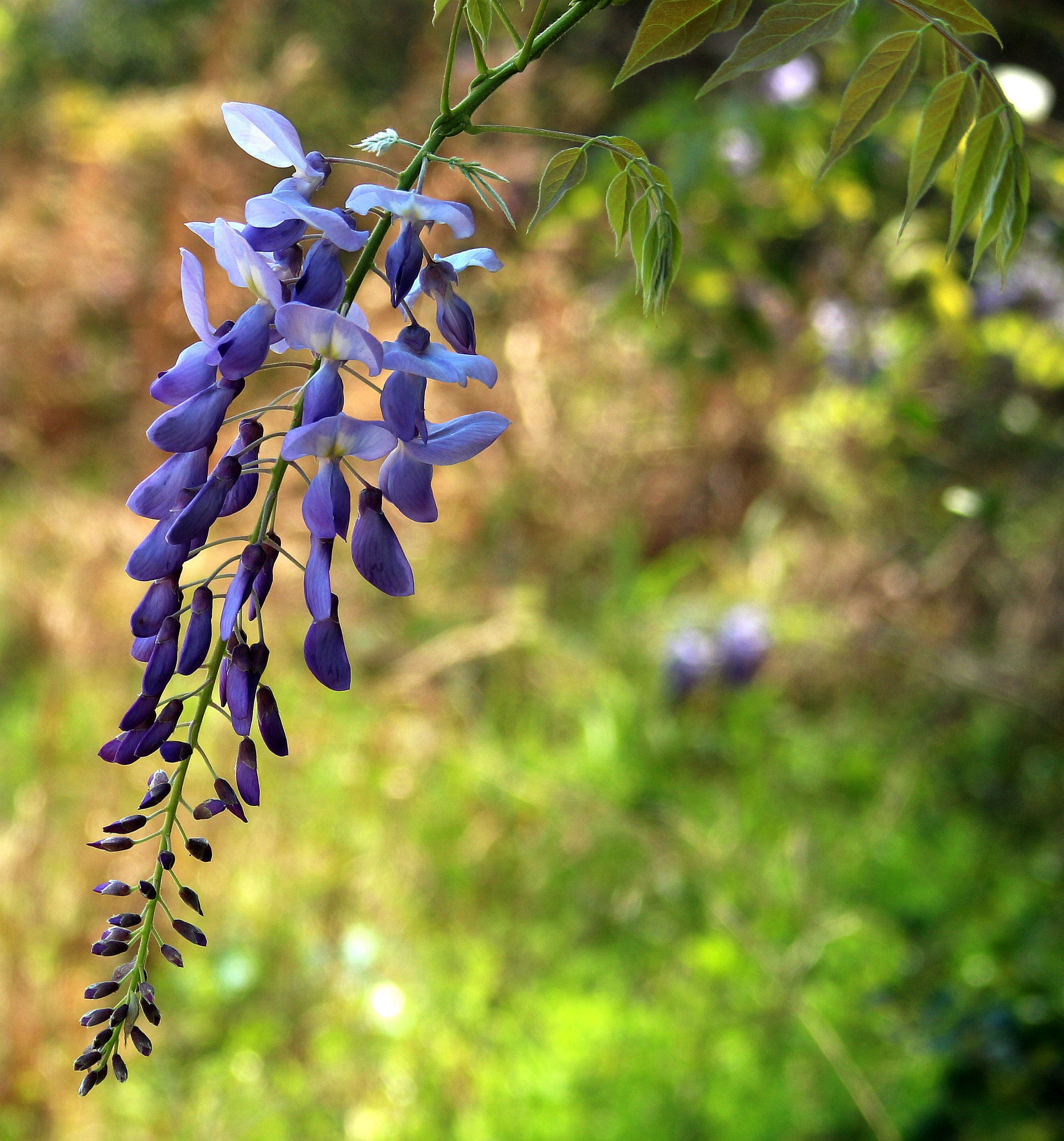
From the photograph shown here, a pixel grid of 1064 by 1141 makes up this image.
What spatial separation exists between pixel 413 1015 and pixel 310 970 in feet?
1.04

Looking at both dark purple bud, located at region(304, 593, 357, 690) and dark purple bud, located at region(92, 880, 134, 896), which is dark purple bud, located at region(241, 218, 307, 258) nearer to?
dark purple bud, located at region(304, 593, 357, 690)

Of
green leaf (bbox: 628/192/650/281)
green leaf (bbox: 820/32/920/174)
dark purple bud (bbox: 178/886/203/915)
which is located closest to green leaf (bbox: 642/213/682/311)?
green leaf (bbox: 628/192/650/281)

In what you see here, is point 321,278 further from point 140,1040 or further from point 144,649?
point 140,1040

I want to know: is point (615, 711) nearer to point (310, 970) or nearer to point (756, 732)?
point (756, 732)

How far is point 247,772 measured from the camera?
1.91 ft

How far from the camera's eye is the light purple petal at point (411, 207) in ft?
1.56

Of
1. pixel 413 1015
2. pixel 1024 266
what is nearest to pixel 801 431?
pixel 1024 266

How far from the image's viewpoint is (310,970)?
244cm

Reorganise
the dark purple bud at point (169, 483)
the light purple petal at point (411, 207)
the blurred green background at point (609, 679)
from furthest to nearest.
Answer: the blurred green background at point (609, 679) → the dark purple bud at point (169, 483) → the light purple petal at point (411, 207)

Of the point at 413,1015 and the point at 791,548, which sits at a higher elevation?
the point at 791,548

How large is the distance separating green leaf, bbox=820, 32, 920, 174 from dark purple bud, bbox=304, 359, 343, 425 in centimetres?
33

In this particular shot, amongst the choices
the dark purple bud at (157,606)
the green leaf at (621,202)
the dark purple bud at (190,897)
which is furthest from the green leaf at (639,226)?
the dark purple bud at (190,897)

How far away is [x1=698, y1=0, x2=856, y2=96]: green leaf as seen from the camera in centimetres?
55

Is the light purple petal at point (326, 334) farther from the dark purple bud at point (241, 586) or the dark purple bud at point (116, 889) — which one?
the dark purple bud at point (116, 889)
